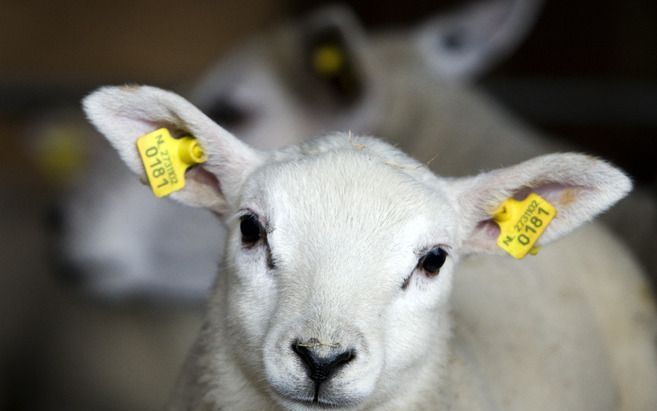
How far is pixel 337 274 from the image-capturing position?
2.37m

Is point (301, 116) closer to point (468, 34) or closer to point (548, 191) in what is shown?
point (468, 34)

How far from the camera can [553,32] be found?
6.79 meters

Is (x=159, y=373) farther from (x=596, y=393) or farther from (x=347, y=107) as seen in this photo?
(x=596, y=393)

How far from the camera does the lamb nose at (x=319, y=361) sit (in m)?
2.20

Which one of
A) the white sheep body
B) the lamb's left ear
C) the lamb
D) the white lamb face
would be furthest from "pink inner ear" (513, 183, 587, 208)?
the lamb

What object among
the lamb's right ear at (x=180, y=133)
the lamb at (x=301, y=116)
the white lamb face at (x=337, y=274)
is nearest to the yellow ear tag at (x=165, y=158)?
the lamb's right ear at (x=180, y=133)

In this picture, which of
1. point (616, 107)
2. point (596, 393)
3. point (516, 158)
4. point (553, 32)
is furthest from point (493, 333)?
point (553, 32)

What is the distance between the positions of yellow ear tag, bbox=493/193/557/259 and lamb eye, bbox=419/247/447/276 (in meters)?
0.20

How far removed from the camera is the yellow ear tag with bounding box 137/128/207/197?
2.65m

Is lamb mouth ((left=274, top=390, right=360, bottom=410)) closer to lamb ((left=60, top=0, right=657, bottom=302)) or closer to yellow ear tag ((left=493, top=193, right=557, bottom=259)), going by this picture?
yellow ear tag ((left=493, top=193, right=557, bottom=259))

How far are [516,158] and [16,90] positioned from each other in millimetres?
3480

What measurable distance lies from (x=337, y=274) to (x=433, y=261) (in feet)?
1.05

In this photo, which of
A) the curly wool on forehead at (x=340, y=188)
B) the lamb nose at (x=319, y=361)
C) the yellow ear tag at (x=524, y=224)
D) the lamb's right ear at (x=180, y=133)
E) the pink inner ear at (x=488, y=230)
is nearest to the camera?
the lamb nose at (x=319, y=361)

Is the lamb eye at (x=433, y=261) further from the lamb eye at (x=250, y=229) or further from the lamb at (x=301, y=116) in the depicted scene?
the lamb at (x=301, y=116)
